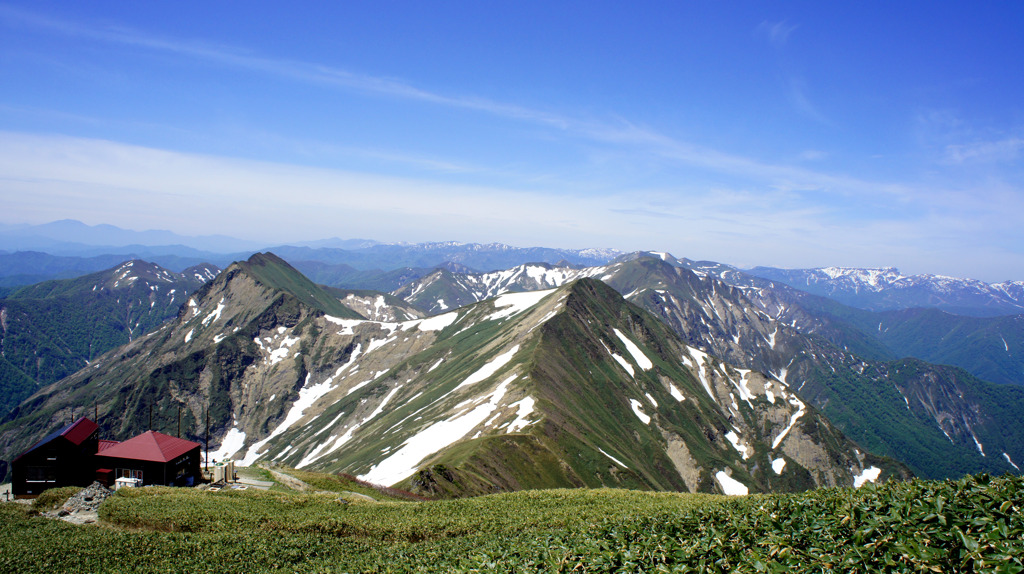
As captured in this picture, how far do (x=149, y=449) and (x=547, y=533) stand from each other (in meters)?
47.5

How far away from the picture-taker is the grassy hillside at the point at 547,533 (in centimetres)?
1219

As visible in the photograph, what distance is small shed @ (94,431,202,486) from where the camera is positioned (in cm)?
5141

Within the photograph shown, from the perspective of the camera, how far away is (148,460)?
51594mm

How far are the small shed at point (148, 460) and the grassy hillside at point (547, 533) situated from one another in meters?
8.33

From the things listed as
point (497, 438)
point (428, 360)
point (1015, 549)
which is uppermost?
point (1015, 549)

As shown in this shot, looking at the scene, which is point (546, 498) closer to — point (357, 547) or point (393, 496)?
point (357, 547)

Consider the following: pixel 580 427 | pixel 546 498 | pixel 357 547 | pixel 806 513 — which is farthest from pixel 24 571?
pixel 580 427

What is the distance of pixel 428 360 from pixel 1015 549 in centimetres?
17734

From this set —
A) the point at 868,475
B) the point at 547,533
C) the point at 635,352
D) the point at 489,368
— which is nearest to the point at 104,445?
the point at 547,533

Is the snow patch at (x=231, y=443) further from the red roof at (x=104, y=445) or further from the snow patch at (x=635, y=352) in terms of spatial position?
the snow patch at (x=635, y=352)

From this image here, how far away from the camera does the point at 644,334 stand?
189m

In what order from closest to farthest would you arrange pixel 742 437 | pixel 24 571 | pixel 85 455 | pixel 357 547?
1. pixel 24 571
2. pixel 357 547
3. pixel 85 455
4. pixel 742 437

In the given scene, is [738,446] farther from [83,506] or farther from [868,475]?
[83,506]

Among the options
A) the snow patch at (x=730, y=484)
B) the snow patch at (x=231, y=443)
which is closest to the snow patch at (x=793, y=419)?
the snow patch at (x=730, y=484)
